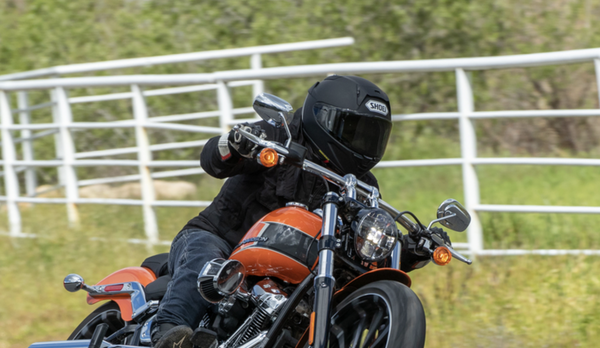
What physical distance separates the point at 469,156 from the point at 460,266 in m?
0.82

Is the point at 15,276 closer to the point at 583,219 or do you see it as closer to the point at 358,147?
the point at 358,147

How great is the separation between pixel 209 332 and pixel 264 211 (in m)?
0.66

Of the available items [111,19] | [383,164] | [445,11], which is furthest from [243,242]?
[111,19]

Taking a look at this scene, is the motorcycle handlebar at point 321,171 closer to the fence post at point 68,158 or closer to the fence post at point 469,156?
the fence post at point 469,156

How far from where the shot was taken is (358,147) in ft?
9.50

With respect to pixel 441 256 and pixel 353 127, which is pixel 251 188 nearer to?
pixel 353 127

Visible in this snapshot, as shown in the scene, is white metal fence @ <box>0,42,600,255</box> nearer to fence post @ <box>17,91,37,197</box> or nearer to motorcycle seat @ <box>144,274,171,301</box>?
fence post @ <box>17,91,37,197</box>

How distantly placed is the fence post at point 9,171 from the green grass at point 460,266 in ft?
0.45

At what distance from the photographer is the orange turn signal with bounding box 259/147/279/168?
8.16ft

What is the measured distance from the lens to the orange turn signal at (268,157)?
249 centimetres

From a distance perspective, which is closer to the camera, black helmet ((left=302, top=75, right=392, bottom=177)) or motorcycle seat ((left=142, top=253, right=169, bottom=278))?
black helmet ((left=302, top=75, right=392, bottom=177))

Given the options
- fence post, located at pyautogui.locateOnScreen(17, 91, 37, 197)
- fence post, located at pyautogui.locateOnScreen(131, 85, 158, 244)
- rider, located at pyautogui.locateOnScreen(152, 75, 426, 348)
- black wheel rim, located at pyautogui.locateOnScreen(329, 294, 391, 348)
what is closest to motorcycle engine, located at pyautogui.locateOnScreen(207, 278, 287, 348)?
rider, located at pyautogui.locateOnScreen(152, 75, 426, 348)

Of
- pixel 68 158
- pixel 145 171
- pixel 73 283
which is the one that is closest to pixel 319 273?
pixel 73 283

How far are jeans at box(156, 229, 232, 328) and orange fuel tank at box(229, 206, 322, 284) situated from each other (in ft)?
0.93
